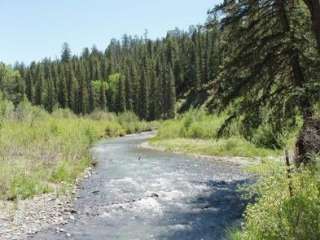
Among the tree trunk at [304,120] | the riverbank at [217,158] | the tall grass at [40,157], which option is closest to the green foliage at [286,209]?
A: the tree trunk at [304,120]

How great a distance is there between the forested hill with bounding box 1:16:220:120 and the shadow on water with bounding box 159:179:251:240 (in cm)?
7603

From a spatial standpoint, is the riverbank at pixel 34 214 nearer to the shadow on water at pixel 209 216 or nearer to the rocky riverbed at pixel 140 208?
the rocky riverbed at pixel 140 208

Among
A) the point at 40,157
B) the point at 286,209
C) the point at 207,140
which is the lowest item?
the point at 207,140

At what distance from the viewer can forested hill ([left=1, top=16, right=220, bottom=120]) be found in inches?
4035

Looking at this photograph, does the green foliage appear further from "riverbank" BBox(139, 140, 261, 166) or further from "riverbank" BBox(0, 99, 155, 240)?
"riverbank" BBox(139, 140, 261, 166)

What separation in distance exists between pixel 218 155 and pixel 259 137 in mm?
3665

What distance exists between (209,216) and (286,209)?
327 inches

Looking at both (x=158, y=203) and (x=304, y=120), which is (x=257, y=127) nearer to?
(x=158, y=203)

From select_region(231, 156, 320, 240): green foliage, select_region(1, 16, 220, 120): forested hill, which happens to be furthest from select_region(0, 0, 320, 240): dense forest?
select_region(1, 16, 220, 120): forested hill

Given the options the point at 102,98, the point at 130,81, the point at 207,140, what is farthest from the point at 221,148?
the point at 102,98

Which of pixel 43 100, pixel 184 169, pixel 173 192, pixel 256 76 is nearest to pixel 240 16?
pixel 256 76

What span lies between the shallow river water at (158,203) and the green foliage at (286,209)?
5.22 metres

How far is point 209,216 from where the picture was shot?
1576 cm

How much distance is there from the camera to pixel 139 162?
103 feet
